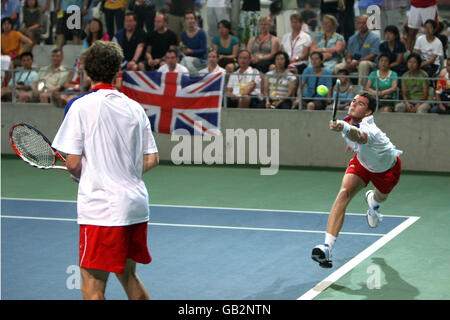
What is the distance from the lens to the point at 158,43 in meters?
15.5

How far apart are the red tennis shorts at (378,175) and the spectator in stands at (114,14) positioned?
9623 millimetres

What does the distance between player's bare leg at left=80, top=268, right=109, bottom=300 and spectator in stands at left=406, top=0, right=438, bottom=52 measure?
36.1 ft

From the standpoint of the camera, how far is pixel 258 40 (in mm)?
15570

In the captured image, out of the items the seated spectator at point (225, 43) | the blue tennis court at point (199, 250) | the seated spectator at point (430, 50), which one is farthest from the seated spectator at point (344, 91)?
the blue tennis court at point (199, 250)

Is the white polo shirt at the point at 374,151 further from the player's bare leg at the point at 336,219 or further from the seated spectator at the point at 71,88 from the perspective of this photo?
the seated spectator at the point at 71,88

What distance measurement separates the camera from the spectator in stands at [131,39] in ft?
50.9

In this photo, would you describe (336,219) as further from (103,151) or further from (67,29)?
(67,29)

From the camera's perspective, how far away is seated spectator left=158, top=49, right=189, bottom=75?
14609 millimetres

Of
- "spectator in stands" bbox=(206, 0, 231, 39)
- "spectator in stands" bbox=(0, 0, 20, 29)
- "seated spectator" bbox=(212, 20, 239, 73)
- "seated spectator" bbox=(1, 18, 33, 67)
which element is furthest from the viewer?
"spectator in stands" bbox=(0, 0, 20, 29)

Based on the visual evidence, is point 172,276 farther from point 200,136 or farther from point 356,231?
point 200,136

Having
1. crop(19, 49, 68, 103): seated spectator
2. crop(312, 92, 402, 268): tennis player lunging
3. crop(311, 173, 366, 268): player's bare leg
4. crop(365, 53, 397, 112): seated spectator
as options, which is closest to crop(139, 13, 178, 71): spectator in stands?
crop(19, 49, 68, 103): seated spectator

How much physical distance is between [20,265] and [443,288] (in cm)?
405

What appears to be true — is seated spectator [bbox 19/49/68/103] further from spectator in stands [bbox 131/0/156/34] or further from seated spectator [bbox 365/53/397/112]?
seated spectator [bbox 365/53/397/112]

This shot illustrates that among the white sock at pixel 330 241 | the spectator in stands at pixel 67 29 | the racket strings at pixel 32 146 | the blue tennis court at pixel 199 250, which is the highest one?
the spectator in stands at pixel 67 29
